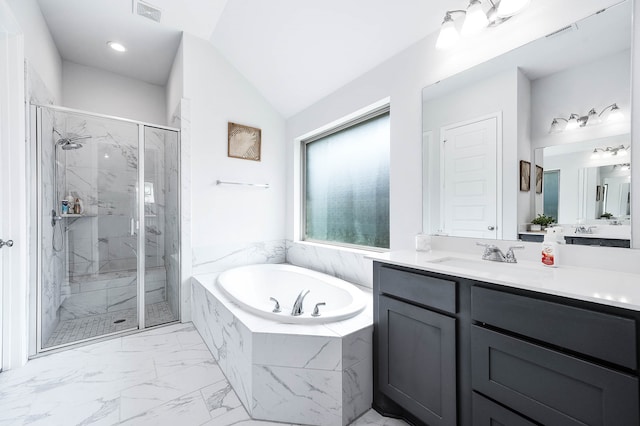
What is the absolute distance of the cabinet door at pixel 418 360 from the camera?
116 cm

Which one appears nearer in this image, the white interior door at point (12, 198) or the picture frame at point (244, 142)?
the white interior door at point (12, 198)

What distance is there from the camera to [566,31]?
125 cm

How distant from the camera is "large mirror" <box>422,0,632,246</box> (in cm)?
117

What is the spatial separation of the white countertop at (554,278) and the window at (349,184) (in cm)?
92

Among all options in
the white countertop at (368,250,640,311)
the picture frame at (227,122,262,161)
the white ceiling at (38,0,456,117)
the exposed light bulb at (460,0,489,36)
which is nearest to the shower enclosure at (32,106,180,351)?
the picture frame at (227,122,262,161)

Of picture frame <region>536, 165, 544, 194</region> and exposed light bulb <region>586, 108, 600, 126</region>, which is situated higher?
exposed light bulb <region>586, 108, 600, 126</region>

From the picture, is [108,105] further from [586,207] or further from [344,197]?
[586,207]

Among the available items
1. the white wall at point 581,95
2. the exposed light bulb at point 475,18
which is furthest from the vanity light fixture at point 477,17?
the white wall at point 581,95

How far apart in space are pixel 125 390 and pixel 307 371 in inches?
45.7

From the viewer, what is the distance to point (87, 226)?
2.37 meters

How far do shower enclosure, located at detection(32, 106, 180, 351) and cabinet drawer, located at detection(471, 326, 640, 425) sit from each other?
2520mm

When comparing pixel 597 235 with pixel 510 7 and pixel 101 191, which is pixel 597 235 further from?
pixel 101 191

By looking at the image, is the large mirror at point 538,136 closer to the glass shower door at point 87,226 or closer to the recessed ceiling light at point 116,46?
the glass shower door at point 87,226

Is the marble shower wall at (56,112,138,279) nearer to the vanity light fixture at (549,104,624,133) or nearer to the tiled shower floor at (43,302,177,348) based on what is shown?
the tiled shower floor at (43,302,177,348)
